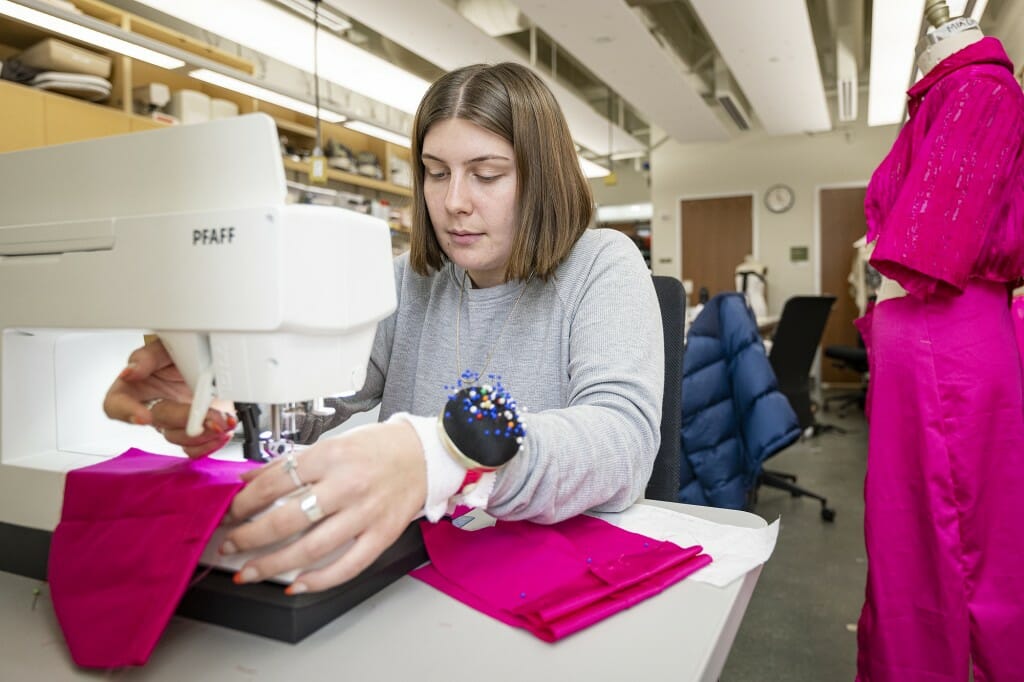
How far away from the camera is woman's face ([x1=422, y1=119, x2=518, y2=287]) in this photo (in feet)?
3.27

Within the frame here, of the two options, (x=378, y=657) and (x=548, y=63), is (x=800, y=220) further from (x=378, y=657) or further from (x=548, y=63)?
(x=378, y=657)

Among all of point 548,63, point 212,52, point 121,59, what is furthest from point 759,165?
point 121,59

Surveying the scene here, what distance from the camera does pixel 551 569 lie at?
0.64 metres

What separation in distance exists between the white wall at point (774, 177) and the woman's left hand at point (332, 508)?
26.8 ft

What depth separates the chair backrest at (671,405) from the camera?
1049mm

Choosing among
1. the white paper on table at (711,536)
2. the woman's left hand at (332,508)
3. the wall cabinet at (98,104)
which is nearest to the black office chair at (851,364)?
the wall cabinet at (98,104)

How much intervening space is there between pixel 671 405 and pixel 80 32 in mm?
2944

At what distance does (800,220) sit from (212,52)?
6531 mm

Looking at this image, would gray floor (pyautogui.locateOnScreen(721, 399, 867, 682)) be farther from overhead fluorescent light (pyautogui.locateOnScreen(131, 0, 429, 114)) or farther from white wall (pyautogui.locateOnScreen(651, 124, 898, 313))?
white wall (pyautogui.locateOnScreen(651, 124, 898, 313))

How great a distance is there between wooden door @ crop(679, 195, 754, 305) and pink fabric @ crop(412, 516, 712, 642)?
25.8ft

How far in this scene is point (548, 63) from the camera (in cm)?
743

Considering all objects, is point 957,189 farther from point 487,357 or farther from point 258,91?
point 258,91

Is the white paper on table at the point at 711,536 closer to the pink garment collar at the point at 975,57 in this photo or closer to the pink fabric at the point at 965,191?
the pink fabric at the point at 965,191

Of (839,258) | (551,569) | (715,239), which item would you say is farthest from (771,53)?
(551,569)
